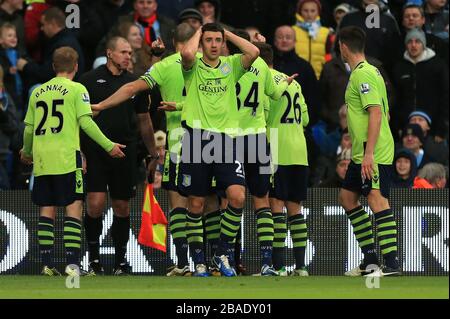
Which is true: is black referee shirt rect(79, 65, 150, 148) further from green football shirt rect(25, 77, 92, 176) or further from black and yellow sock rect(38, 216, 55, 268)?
black and yellow sock rect(38, 216, 55, 268)

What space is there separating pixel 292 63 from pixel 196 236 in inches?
188

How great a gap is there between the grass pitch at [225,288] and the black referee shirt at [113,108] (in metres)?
1.65

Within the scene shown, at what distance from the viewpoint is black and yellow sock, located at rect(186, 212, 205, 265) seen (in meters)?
15.0

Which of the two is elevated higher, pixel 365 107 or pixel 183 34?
pixel 183 34

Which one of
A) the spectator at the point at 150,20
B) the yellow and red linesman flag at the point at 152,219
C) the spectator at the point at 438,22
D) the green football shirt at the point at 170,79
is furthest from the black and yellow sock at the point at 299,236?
the spectator at the point at 438,22

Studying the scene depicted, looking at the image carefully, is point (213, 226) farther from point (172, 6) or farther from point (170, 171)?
point (172, 6)

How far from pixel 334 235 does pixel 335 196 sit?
1.51 feet

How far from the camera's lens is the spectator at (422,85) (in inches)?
781

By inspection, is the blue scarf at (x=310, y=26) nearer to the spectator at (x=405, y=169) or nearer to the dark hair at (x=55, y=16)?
the spectator at (x=405, y=169)

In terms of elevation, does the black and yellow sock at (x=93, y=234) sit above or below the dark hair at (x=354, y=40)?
below

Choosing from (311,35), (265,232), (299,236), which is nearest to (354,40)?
(265,232)

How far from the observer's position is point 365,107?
14672mm

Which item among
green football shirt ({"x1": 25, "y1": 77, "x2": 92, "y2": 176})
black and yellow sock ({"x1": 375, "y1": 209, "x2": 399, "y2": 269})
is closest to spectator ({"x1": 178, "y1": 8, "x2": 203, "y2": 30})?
green football shirt ({"x1": 25, "y1": 77, "x2": 92, "y2": 176})

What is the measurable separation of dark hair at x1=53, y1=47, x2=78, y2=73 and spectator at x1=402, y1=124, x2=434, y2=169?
216 inches
